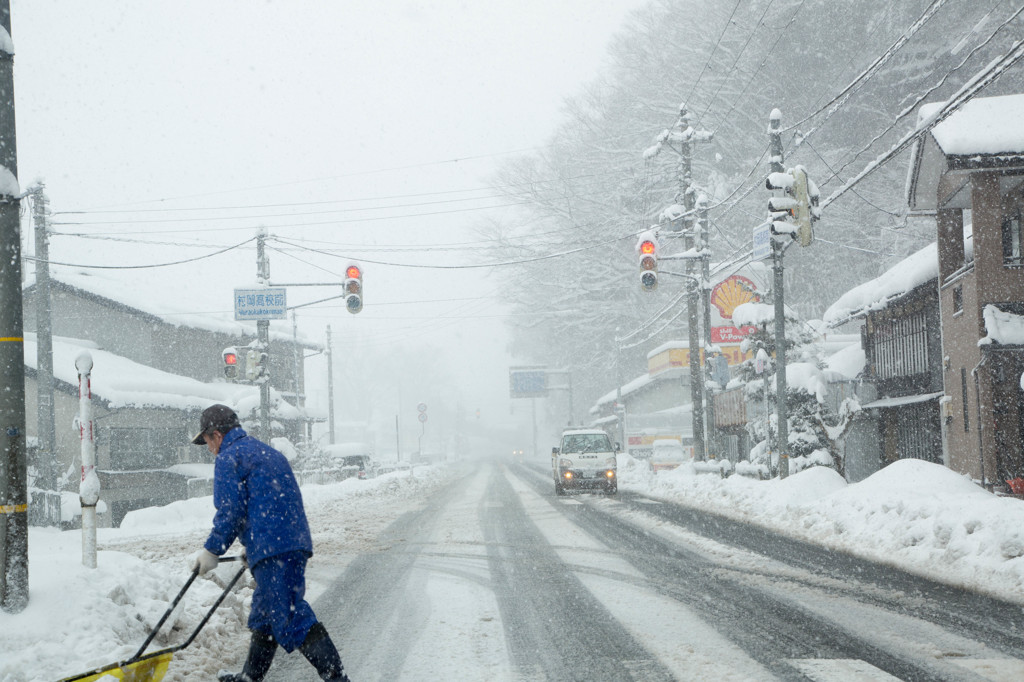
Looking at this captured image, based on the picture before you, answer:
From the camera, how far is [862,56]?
36.0 meters

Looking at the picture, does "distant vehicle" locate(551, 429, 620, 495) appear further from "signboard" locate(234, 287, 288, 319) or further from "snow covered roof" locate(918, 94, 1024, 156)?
"snow covered roof" locate(918, 94, 1024, 156)

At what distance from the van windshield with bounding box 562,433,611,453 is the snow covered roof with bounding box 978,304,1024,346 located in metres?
10.9

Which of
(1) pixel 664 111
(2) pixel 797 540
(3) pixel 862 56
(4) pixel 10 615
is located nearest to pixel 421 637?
(4) pixel 10 615

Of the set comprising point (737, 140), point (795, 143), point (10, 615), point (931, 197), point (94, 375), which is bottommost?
point (10, 615)

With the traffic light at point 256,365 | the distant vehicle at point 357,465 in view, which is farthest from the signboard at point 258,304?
the distant vehicle at point 357,465

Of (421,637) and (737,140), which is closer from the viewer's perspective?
(421,637)

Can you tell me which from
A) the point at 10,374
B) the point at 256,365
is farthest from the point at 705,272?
the point at 10,374

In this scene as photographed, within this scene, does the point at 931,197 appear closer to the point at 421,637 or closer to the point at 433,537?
the point at 433,537

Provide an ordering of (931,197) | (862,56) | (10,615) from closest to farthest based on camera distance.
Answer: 1. (10,615)
2. (931,197)
3. (862,56)

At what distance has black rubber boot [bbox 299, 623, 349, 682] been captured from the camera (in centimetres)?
442

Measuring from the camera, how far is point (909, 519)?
10906mm

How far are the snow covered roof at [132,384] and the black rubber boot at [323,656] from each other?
26997 millimetres

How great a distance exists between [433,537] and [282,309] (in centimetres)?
1020

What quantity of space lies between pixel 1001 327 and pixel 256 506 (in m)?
14.9
